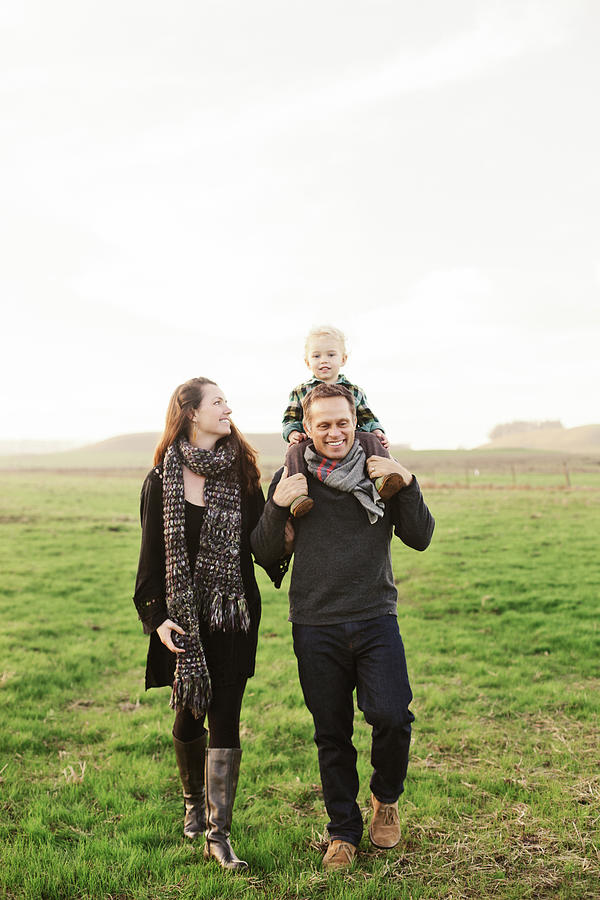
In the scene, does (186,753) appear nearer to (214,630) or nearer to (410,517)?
(214,630)

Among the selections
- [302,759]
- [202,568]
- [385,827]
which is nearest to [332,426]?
[202,568]

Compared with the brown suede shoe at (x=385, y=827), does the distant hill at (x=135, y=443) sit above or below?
above

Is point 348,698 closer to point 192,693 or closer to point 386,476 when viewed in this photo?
point 192,693

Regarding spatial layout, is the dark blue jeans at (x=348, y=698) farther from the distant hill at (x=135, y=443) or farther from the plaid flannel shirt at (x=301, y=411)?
the distant hill at (x=135, y=443)

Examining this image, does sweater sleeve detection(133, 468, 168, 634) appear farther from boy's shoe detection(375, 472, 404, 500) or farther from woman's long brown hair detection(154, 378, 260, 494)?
boy's shoe detection(375, 472, 404, 500)

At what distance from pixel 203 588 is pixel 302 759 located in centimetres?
244

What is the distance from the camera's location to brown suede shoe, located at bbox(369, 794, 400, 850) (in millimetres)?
3785

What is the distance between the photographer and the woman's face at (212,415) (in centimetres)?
401

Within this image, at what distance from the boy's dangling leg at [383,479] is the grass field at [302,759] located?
6.92ft

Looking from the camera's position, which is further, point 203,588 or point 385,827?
point 203,588

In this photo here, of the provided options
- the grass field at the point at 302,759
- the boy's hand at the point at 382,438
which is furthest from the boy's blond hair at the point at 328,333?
the grass field at the point at 302,759

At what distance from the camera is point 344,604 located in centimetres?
366

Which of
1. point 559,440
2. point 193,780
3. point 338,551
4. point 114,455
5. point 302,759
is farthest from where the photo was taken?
point 559,440

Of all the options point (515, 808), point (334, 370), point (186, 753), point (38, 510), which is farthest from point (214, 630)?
point (38, 510)
